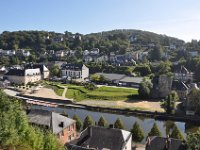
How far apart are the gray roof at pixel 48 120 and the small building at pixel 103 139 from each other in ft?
11.5

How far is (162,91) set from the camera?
66.8 m

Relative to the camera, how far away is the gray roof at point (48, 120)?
32312mm

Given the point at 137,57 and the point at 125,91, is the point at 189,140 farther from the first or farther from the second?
the point at 137,57

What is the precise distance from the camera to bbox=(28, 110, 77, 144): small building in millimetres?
32312

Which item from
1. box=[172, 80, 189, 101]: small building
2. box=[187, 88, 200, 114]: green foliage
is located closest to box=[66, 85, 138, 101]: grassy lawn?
box=[172, 80, 189, 101]: small building

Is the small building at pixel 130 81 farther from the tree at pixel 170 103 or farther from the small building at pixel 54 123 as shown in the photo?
the small building at pixel 54 123

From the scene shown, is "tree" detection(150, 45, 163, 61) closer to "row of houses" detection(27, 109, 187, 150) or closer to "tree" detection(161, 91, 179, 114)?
"tree" detection(161, 91, 179, 114)

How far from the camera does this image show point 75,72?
298 ft

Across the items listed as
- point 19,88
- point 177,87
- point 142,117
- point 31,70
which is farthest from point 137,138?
point 31,70

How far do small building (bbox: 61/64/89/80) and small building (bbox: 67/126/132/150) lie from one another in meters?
59.2

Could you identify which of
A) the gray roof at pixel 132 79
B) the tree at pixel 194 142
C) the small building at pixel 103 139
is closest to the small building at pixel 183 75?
the gray roof at pixel 132 79

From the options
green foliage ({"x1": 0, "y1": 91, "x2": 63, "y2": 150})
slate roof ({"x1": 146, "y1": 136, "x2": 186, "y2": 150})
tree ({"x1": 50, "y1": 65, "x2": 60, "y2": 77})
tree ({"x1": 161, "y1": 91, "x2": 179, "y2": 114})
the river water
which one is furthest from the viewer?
tree ({"x1": 50, "y1": 65, "x2": 60, "y2": 77})

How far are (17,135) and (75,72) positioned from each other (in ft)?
225

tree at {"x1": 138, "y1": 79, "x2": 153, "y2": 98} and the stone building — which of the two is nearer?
tree at {"x1": 138, "y1": 79, "x2": 153, "y2": 98}
